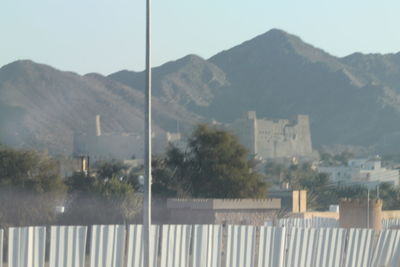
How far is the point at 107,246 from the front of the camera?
1938 centimetres

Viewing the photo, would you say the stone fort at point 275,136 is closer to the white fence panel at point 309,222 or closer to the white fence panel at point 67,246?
the white fence panel at point 309,222

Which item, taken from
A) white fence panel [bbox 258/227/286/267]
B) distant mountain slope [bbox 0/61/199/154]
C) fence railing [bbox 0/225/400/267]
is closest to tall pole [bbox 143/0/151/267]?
fence railing [bbox 0/225/400/267]

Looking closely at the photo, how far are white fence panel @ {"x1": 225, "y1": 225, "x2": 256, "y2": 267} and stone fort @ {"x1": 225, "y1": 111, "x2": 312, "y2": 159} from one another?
14872 centimetres

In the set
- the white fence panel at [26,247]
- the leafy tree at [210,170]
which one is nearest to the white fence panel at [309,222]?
the white fence panel at [26,247]

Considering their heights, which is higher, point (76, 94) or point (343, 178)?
point (76, 94)

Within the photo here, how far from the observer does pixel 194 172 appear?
2261 inches

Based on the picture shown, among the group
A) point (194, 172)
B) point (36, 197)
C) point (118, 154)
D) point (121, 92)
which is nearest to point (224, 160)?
point (194, 172)

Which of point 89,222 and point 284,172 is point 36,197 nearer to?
point 89,222

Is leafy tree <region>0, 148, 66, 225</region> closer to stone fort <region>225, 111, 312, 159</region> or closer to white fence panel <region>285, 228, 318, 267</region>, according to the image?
white fence panel <region>285, 228, 318, 267</region>

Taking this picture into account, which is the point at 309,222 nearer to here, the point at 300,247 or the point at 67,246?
the point at 300,247

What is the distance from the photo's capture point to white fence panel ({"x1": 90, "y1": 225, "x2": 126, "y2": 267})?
19.2 m

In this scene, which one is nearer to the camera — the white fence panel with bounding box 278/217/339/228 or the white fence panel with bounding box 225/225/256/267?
the white fence panel with bounding box 225/225/256/267

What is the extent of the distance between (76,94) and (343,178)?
52745 millimetres

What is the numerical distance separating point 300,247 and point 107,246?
4343 millimetres
